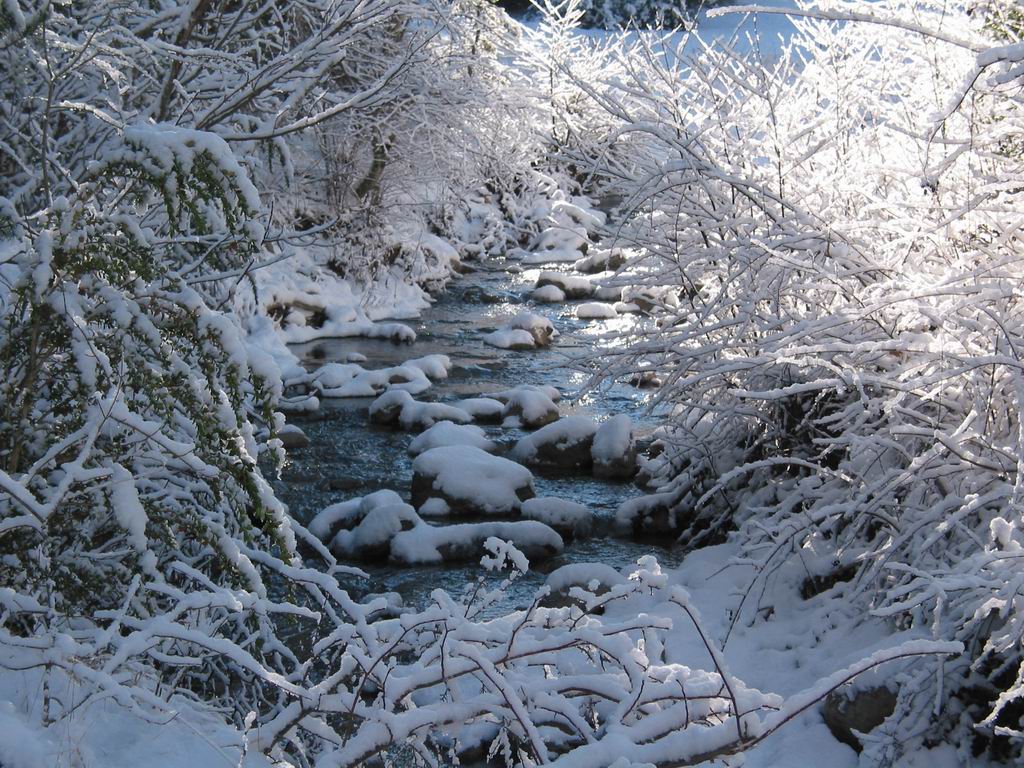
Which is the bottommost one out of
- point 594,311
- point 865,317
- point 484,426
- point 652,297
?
point 594,311

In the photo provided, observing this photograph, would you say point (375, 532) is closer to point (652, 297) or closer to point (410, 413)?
point (410, 413)

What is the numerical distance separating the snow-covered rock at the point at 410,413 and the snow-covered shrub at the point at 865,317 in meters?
1.97

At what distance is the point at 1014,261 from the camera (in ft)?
12.8

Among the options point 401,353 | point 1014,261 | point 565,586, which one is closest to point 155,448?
point 565,586

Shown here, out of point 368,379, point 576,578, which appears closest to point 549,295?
point 368,379

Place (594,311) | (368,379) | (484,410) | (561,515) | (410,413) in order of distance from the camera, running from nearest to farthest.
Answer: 1. (561,515)
2. (410,413)
3. (484,410)
4. (368,379)
5. (594,311)

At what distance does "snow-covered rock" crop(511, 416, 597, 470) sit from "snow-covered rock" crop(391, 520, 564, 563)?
1.44 meters

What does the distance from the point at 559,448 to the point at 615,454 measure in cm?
42

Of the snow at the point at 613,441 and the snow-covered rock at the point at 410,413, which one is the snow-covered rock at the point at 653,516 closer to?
the snow at the point at 613,441

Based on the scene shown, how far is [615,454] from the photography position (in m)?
7.04

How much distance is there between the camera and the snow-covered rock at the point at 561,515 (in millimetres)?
5984

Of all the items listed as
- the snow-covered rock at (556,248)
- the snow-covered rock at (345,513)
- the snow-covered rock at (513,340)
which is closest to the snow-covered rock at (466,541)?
the snow-covered rock at (345,513)

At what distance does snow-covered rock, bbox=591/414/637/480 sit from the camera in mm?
7023

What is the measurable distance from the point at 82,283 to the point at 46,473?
0.47 metres
